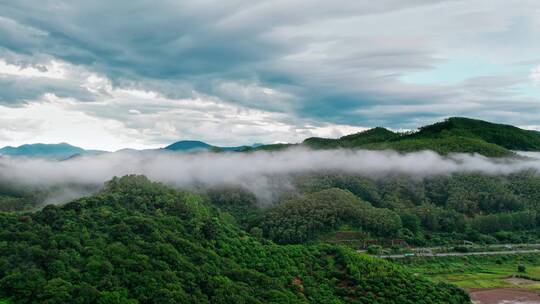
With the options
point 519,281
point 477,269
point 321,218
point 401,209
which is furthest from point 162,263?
point 401,209

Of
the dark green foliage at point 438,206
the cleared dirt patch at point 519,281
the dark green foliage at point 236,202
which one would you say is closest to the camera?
the cleared dirt patch at point 519,281

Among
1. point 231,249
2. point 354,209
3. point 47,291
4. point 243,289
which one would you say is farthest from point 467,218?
point 47,291

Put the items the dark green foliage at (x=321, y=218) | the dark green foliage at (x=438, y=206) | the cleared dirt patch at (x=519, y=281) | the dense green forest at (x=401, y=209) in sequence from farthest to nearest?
the dark green foliage at (x=438, y=206) → the dense green forest at (x=401, y=209) → the dark green foliage at (x=321, y=218) → the cleared dirt patch at (x=519, y=281)

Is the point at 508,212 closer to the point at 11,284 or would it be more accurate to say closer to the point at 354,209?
the point at 354,209

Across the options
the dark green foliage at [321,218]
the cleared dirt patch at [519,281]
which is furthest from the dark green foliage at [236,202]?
the cleared dirt patch at [519,281]

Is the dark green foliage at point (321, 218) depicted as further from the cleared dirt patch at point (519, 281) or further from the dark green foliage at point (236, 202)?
the cleared dirt patch at point (519, 281)

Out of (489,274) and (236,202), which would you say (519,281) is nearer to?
(489,274)
